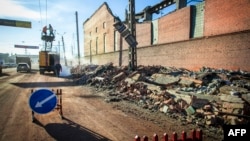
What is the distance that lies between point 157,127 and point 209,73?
25.3 ft

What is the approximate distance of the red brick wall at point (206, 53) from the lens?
13.3 meters

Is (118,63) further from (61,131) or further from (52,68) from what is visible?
(61,131)

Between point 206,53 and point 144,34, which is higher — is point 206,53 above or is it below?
below

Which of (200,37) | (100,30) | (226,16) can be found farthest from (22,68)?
(226,16)

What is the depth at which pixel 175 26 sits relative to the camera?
2073 centimetres

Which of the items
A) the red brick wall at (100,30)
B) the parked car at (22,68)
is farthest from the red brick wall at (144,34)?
the parked car at (22,68)

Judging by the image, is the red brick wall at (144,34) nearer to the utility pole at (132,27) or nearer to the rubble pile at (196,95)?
the utility pole at (132,27)

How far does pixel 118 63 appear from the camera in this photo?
3141 centimetres

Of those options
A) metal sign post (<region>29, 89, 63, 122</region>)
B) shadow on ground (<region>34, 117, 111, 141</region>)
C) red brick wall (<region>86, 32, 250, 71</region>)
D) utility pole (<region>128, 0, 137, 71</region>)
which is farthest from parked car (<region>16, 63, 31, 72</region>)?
metal sign post (<region>29, 89, 63, 122</region>)

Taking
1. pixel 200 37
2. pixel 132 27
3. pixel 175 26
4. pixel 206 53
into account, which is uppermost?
pixel 175 26

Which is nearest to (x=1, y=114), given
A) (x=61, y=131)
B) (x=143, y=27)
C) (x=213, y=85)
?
(x=61, y=131)

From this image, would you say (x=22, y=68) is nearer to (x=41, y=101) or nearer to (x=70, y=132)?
(x=41, y=101)

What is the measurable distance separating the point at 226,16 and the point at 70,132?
13305 mm

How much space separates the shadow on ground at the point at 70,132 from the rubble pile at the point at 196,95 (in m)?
3.56
